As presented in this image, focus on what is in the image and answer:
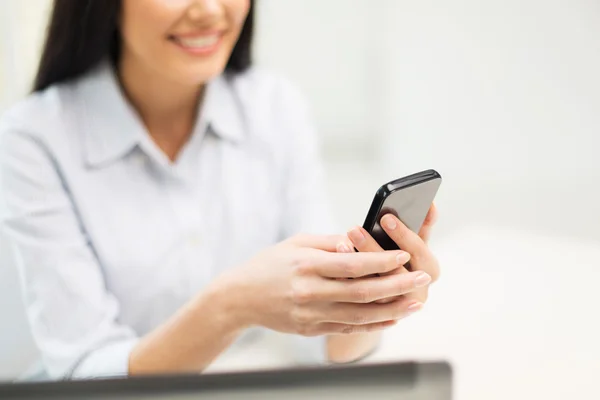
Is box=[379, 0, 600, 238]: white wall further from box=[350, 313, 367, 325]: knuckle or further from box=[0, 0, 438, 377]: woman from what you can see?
box=[350, 313, 367, 325]: knuckle

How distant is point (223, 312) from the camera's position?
0.44 meters

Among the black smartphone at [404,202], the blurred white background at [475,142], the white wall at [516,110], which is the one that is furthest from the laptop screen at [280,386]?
the white wall at [516,110]

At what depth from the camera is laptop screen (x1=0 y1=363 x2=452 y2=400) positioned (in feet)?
0.56

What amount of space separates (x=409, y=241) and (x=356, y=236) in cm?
3

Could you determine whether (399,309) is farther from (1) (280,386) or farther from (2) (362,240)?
(1) (280,386)

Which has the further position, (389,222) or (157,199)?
(157,199)

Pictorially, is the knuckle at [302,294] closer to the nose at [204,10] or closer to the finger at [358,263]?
the finger at [358,263]

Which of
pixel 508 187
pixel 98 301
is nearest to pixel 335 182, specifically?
pixel 508 187

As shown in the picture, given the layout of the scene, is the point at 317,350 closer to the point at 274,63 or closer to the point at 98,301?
the point at 98,301

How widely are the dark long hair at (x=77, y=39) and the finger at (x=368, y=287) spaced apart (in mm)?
289

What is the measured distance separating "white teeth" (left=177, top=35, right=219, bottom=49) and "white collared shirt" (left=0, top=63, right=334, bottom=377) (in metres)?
0.09

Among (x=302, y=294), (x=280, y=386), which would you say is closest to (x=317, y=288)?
(x=302, y=294)

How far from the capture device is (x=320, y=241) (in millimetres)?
393

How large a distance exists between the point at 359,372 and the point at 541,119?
746 millimetres
